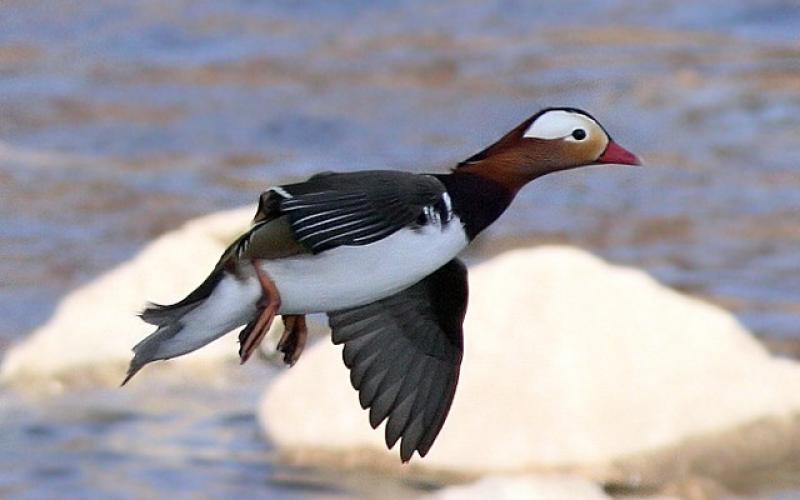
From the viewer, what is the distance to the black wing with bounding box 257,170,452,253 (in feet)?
15.1

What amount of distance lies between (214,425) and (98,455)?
52cm

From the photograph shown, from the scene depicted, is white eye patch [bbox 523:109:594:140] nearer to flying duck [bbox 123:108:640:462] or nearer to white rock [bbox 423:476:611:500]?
flying duck [bbox 123:108:640:462]

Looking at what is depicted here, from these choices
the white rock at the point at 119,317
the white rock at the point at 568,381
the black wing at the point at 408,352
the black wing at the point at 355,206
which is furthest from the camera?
the white rock at the point at 119,317

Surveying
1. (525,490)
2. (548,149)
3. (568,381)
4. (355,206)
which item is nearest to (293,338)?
(355,206)

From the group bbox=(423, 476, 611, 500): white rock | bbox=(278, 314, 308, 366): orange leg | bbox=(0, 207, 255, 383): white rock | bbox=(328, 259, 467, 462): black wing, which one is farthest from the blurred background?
bbox=(278, 314, 308, 366): orange leg

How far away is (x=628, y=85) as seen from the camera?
1546 cm

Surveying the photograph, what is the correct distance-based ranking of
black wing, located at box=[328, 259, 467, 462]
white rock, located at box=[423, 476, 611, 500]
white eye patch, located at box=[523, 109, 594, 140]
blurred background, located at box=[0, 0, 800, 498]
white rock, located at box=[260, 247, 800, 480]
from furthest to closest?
blurred background, located at box=[0, 0, 800, 498] → white rock, located at box=[260, 247, 800, 480] → white rock, located at box=[423, 476, 611, 500] → black wing, located at box=[328, 259, 467, 462] → white eye patch, located at box=[523, 109, 594, 140]

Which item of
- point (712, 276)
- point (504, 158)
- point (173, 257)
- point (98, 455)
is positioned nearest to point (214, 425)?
point (98, 455)

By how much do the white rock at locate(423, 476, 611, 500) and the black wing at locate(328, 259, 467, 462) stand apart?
2032 mm

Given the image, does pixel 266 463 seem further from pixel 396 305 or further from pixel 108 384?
pixel 396 305

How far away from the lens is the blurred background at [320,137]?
898 centimetres

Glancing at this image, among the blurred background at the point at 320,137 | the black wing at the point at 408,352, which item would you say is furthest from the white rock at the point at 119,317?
the black wing at the point at 408,352

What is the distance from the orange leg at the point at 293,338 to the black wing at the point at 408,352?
0.17 m

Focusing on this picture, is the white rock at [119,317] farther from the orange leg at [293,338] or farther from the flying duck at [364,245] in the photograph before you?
the flying duck at [364,245]
